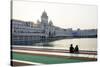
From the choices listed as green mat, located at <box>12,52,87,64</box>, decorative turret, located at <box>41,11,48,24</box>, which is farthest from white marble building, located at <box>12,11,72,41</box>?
green mat, located at <box>12,52,87,64</box>

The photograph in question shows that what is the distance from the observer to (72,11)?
238 centimetres

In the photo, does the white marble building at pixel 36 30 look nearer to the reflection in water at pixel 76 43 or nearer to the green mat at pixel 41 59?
the reflection in water at pixel 76 43

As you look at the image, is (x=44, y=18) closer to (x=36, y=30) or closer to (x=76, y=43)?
(x=36, y=30)

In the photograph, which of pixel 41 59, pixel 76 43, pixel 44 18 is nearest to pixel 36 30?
pixel 44 18

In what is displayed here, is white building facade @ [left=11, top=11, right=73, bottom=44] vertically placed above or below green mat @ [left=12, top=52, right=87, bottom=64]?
above

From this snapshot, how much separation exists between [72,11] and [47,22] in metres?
0.39

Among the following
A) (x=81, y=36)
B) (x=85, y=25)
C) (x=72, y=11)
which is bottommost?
(x=81, y=36)

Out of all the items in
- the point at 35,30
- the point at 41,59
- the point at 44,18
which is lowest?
the point at 41,59

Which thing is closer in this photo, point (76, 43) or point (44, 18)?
point (44, 18)

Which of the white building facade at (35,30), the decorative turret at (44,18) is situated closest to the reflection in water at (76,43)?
the white building facade at (35,30)

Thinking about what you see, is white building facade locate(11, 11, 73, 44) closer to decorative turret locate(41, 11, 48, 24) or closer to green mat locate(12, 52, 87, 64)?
decorative turret locate(41, 11, 48, 24)
